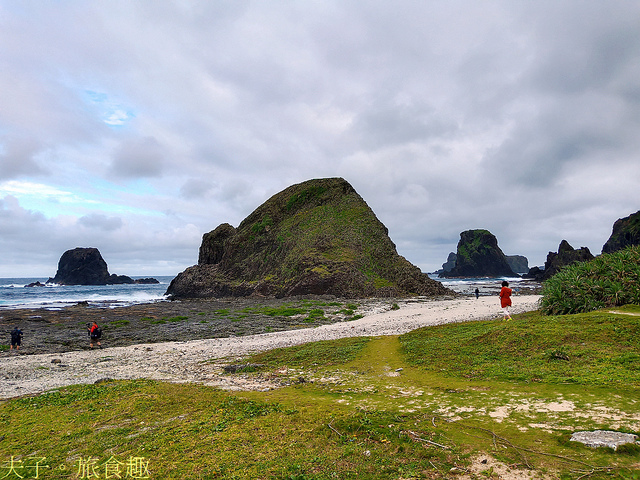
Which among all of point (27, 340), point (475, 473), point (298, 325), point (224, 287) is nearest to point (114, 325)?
point (27, 340)

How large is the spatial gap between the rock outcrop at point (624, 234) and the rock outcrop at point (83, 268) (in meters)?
217

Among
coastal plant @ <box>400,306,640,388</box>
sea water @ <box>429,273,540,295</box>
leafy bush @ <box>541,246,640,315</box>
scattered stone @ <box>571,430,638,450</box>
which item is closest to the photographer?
scattered stone @ <box>571,430,638,450</box>

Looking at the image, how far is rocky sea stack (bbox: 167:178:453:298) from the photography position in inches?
2985

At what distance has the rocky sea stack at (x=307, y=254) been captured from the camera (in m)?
75.8

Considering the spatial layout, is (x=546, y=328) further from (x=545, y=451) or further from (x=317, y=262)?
(x=317, y=262)

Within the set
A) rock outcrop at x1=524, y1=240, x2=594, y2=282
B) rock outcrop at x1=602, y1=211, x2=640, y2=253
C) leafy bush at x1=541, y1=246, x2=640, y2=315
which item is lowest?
leafy bush at x1=541, y1=246, x2=640, y2=315

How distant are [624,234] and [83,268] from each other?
231131mm

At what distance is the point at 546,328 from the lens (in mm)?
14977

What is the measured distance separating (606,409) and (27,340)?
42254 millimetres

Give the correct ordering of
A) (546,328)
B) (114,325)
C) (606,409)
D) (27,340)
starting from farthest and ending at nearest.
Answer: (114,325)
(27,340)
(546,328)
(606,409)

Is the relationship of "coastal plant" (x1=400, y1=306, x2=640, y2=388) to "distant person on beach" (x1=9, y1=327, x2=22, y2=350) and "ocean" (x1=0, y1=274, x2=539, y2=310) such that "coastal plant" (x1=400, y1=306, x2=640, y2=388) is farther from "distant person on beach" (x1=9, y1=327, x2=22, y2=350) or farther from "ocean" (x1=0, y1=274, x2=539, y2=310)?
"ocean" (x1=0, y1=274, x2=539, y2=310)

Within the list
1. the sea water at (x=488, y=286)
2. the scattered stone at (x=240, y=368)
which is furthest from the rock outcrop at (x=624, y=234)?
the scattered stone at (x=240, y=368)

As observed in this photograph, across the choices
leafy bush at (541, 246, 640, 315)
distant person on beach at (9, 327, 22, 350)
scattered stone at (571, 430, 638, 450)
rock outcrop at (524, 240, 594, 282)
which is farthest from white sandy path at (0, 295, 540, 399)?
rock outcrop at (524, 240, 594, 282)

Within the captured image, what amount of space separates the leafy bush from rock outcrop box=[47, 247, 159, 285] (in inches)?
8400
